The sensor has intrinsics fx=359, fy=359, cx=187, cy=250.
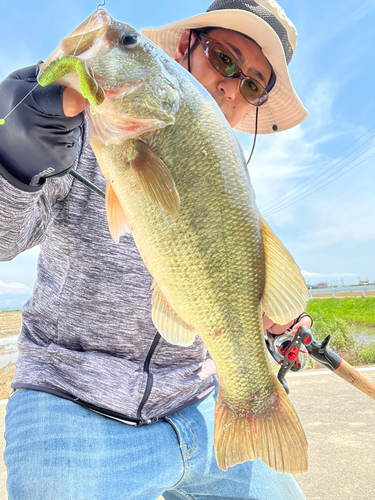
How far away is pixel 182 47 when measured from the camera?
2.23m

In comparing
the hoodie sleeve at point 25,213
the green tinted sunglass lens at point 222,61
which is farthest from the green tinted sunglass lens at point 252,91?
the hoodie sleeve at point 25,213

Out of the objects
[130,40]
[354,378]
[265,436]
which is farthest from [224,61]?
[354,378]

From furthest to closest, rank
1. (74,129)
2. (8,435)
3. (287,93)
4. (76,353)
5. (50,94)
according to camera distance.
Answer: (287,93) → (76,353) → (8,435) → (74,129) → (50,94)

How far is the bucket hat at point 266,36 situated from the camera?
1938 mm

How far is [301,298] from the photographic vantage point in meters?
1.31

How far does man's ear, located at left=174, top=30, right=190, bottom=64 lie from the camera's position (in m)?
2.19

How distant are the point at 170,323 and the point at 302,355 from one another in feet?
4.71

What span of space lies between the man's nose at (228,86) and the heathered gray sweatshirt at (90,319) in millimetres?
910

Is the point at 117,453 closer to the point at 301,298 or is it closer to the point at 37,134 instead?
the point at 301,298

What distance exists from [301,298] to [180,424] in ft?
3.05

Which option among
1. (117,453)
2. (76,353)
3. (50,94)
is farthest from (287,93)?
(117,453)

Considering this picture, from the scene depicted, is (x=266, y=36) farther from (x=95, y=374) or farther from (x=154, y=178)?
(x=95, y=374)

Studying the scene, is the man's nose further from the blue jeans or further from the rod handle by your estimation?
the rod handle

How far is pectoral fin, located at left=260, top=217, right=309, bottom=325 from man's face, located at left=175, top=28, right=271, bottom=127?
1177mm
